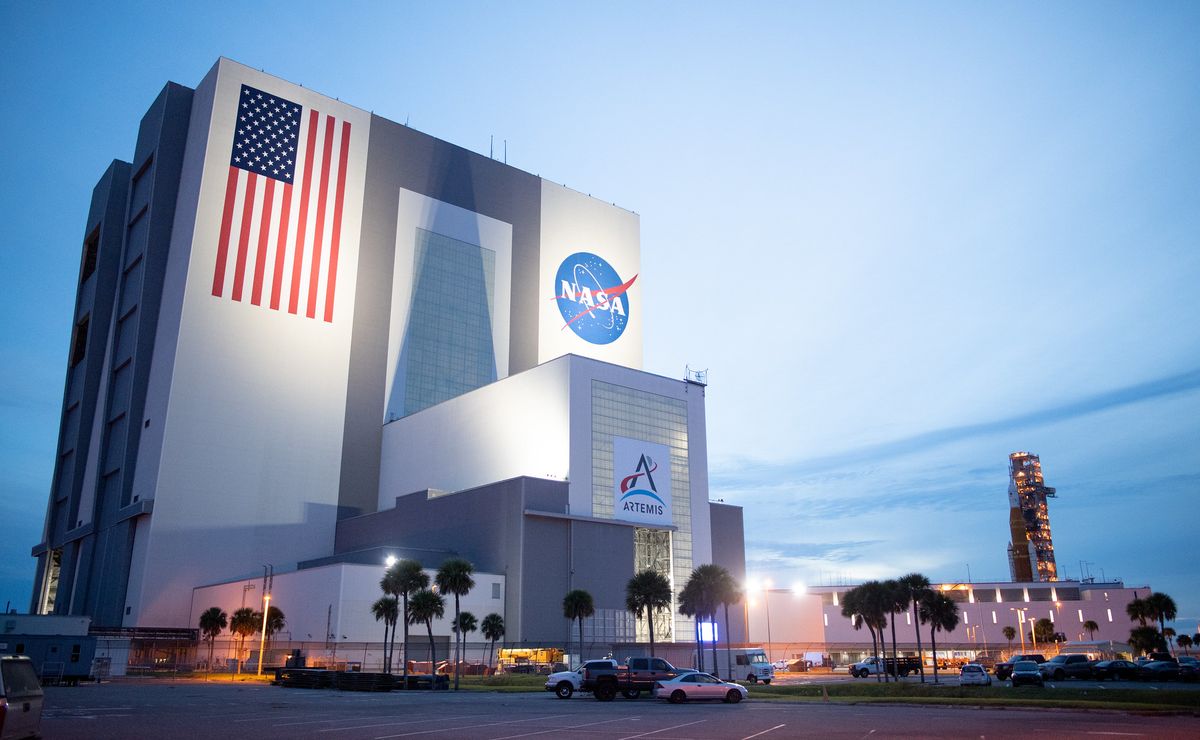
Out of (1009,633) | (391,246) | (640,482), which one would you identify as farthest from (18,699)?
(1009,633)

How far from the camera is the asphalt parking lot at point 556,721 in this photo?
19.3 meters

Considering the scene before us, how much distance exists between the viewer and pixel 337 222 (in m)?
92.6

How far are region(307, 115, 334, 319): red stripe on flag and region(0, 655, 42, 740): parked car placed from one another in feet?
263

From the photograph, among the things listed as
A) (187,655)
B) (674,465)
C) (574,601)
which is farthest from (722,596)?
(187,655)

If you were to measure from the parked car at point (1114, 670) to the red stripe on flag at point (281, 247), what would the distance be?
77.9m

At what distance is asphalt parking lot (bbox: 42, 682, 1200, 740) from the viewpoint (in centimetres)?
1934

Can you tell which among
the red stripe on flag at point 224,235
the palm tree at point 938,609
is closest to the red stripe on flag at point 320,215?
the red stripe on flag at point 224,235

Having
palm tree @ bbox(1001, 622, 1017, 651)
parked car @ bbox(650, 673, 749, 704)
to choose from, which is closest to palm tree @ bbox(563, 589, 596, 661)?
parked car @ bbox(650, 673, 749, 704)

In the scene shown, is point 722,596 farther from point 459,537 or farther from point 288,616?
point 288,616

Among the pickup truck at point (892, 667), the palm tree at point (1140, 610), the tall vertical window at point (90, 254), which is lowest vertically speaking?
the pickup truck at point (892, 667)

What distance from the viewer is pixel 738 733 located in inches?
782

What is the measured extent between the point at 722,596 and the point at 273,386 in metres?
50.5

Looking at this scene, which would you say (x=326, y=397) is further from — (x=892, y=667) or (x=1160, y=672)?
(x=1160, y=672)

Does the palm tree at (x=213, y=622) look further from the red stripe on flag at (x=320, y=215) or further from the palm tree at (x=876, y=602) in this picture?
the palm tree at (x=876, y=602)
